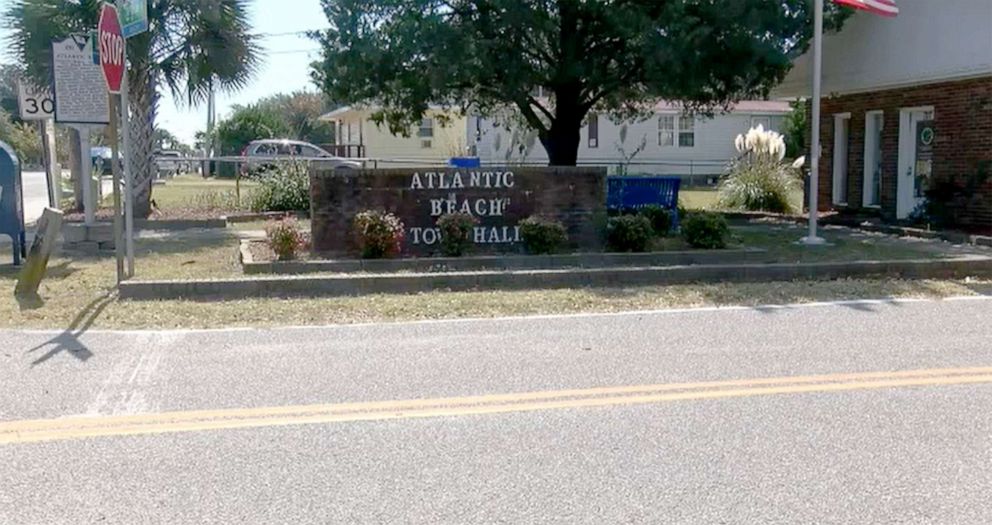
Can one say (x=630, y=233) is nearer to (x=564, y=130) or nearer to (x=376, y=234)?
(x=376, y=234)

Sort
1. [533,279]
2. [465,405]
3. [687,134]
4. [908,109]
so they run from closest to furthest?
1. [465,405]
2. [533,279]
3. [908,109]
4. [687,134]

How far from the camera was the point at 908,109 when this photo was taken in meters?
16.8

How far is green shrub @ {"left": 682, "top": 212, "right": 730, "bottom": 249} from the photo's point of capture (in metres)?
12.1

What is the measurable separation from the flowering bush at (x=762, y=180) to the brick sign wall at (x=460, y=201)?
9.45 meters

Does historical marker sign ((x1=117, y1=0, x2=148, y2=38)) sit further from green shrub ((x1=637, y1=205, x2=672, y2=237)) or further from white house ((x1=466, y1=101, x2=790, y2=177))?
white house ((x1=466, y1=101, x2=790, y2=177))

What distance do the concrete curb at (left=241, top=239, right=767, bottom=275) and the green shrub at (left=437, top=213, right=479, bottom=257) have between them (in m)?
0.34

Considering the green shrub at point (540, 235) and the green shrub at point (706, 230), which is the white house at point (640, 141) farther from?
the green shrub at point (540, 235)

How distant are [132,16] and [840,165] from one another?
1496 cm

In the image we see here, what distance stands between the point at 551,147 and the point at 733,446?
13.2 metres

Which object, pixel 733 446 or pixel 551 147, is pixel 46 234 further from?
pixel 551 147

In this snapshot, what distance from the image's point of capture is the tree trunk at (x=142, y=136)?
1659 centimetres

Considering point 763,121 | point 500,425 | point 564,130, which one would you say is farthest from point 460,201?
point 763,121

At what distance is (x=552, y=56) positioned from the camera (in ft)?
52.1

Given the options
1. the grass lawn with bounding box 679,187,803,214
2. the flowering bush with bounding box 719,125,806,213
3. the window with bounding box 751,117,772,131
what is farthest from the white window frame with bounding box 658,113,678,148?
the flowering bush with bounding box 719,125,806,213
